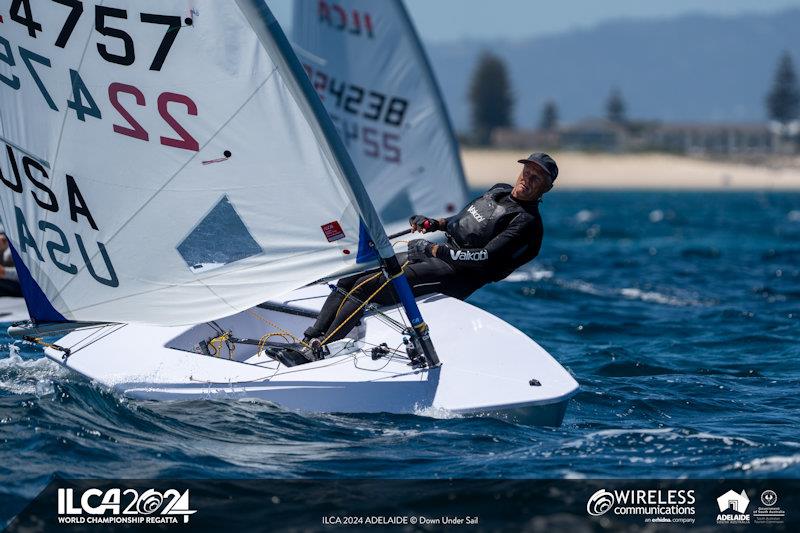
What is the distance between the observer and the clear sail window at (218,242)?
6.64m

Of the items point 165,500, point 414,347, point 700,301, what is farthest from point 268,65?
point 700,301

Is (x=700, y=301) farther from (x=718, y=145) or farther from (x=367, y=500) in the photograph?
(x=718, y=145)

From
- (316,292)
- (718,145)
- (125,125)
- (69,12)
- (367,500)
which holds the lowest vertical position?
(367,500)

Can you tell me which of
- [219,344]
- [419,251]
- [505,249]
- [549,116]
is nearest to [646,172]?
[549,116]

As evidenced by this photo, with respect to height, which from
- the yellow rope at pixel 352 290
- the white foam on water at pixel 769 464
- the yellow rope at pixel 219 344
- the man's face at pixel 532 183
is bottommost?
the white foam on water at pixel 769 464

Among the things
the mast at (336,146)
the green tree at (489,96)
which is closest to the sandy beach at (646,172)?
the green tree at (489,96)

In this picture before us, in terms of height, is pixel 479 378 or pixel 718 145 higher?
pixel 718 145

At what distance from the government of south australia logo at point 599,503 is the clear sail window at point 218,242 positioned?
260 centimetres

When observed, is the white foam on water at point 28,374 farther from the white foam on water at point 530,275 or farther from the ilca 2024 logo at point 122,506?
the white foam on water at point 530,275

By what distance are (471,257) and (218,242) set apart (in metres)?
1.65

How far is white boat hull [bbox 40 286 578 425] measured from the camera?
6352 millimetres

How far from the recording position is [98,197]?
263 inches

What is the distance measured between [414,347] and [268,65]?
1904 mm

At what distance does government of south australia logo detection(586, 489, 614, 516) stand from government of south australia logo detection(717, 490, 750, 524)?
50 centimetres
